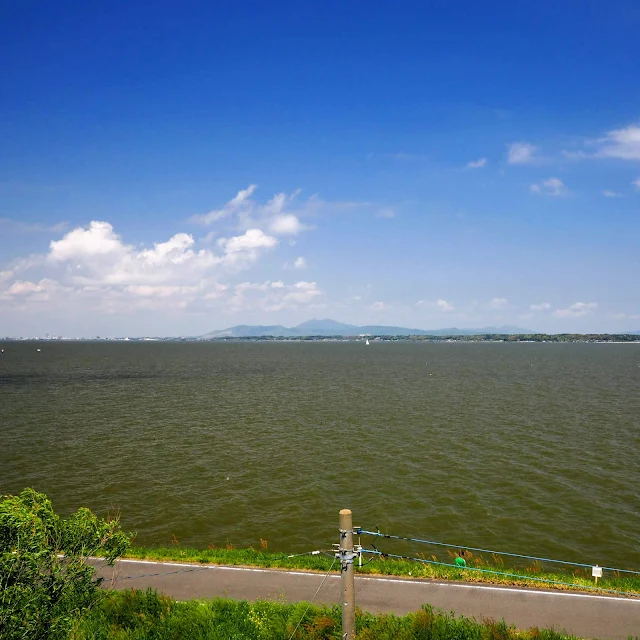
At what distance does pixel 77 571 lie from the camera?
45.8 ft

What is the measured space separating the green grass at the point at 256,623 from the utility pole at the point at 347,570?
15.0 ft

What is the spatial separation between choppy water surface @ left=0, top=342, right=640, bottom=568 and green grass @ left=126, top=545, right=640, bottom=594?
3715 mm

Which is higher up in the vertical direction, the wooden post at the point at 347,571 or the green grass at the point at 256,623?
the wooden post at the point at 347,571

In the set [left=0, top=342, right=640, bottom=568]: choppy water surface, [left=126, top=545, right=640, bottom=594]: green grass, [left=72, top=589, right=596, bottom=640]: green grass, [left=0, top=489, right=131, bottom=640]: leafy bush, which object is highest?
[left=0, top=489, right=131, bottom=640]: leafy bush

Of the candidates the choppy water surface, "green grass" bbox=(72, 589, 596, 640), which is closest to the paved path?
"green grass" bbox=(72, 589, 596, 640)

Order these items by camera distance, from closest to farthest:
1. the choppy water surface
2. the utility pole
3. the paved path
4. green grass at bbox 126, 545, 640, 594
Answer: the utility pole, the paved path, green grass at bbox 126, 545, 640, 594, the choppy water surface

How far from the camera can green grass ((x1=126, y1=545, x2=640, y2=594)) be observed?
2094cm

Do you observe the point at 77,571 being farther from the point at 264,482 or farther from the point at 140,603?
the point at 264,482

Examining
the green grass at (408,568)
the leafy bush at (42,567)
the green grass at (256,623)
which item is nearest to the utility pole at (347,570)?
the green grass at (256,623)

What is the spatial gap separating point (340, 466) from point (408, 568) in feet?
68.2

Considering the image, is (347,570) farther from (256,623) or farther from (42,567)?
(42,567)

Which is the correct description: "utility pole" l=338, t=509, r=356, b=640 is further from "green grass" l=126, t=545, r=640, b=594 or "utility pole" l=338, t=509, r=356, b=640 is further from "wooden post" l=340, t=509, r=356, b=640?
"green grass" l=126, t=545, r=640, b=594

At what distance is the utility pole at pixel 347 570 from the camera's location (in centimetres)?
1158

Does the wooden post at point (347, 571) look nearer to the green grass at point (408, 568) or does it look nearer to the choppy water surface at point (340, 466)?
the green grass at point (408, 568)
